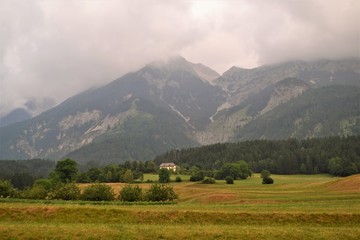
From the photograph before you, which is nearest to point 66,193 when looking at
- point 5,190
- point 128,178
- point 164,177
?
point 5,190

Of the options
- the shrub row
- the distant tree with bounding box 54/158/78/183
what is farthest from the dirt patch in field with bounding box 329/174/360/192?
the distant tree with bounding box 54/158/78/183

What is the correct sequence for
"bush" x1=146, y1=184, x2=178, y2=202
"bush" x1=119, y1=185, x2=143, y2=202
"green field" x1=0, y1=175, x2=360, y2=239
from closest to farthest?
"green field" x1=0, y1=175, x2=360, y2=239
"bush" x1=119, y1=185, x2=143, y2=202
"bush" x1=146, y1=184, x2=178, y2=202

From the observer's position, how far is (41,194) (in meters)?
82.4

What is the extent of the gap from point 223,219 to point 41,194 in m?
54.3

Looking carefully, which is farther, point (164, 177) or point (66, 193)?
point (164, 177)

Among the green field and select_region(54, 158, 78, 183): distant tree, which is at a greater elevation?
select_region(54, 158, 78, 183): distant tree

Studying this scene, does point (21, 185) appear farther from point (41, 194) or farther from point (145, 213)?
point (145, 213)

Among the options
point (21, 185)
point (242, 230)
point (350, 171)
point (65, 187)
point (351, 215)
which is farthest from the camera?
point (21, 185)

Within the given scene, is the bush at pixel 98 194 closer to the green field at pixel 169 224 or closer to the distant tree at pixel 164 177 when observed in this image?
the green field at pixel 169 224

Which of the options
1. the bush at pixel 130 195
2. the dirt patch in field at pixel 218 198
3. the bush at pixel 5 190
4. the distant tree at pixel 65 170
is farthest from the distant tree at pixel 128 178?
the bush at pixel 130 195

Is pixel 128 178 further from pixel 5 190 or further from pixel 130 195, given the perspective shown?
pixel 130 195

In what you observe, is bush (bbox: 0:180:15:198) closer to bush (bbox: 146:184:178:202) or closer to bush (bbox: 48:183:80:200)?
bush (bbox: 48:183:80:200)

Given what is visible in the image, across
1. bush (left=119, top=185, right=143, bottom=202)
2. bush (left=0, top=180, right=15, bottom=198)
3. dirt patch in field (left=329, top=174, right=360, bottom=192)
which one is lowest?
dirt patch in field (left=329, top=174, right=360, bottom=192)

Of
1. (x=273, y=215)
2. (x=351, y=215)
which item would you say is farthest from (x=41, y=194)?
(x=351, y=215)
